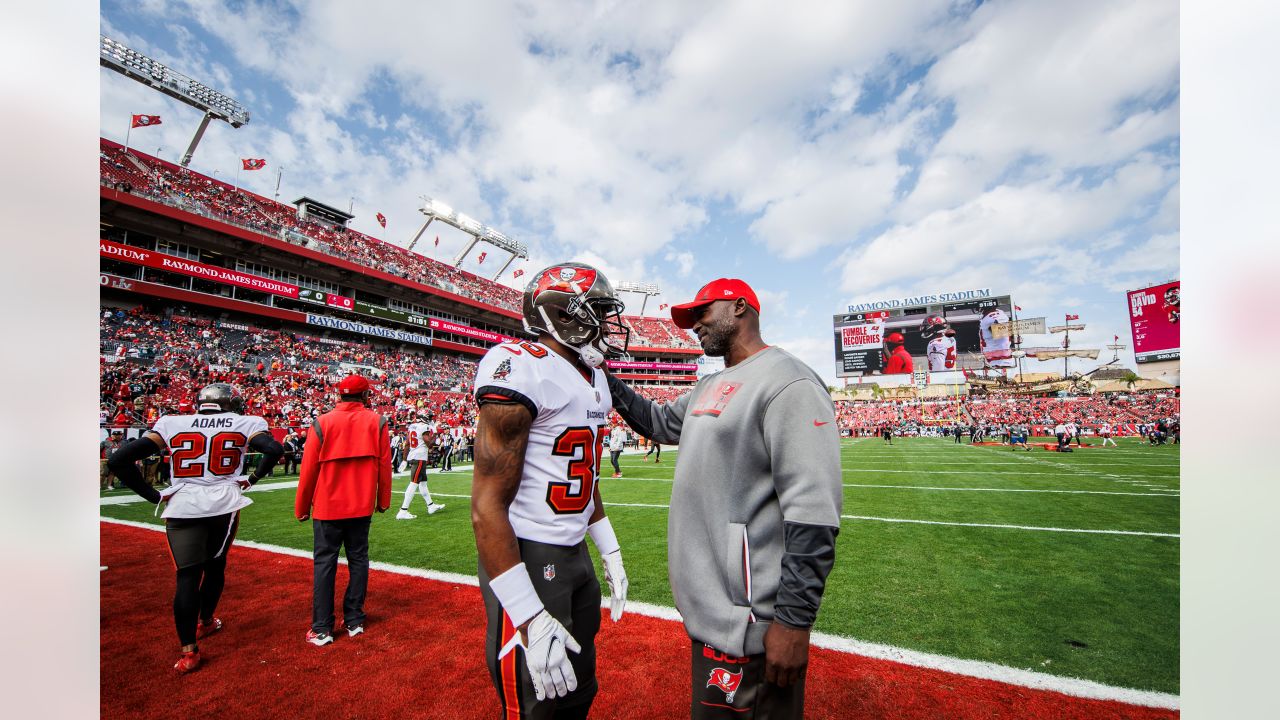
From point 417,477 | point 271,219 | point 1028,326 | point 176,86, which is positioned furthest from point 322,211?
point 1028,326

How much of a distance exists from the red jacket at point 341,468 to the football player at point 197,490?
436 mm

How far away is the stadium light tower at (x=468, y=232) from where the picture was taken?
4672 centimetres

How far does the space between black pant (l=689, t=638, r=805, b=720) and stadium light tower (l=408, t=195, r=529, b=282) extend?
166ft

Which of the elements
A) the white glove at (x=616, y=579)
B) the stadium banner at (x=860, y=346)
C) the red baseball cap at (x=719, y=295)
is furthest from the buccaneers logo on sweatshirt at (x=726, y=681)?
the stadium banner at (x=860, y=346)

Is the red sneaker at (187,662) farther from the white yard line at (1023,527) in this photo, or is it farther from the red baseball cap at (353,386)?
the white yard line at (1023,527)

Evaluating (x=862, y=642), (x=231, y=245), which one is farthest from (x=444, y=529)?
(x=231, y=245)

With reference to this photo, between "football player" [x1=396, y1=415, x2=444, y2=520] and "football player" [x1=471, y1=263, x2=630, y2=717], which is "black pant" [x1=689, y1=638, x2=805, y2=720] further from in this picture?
"football player" [x1=396, y1=415, x2=444, y2=520]

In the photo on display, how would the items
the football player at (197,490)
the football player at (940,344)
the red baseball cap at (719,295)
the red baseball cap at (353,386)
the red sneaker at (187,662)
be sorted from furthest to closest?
the football player at (940,344), the red baseball cap at (353,386), the football player at (197,490), the red sneaker at (187,662), the red baseball cap at (719,295)

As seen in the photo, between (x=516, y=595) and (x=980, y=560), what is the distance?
6.44 meters

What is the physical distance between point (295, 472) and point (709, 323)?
61.2 feet

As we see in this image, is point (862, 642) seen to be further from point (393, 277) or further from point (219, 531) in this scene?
point (393, 277)

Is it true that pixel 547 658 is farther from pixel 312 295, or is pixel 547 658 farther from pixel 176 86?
pixel 176 86

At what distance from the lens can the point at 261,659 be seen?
402 cm

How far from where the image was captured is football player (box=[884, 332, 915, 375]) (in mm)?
48906
